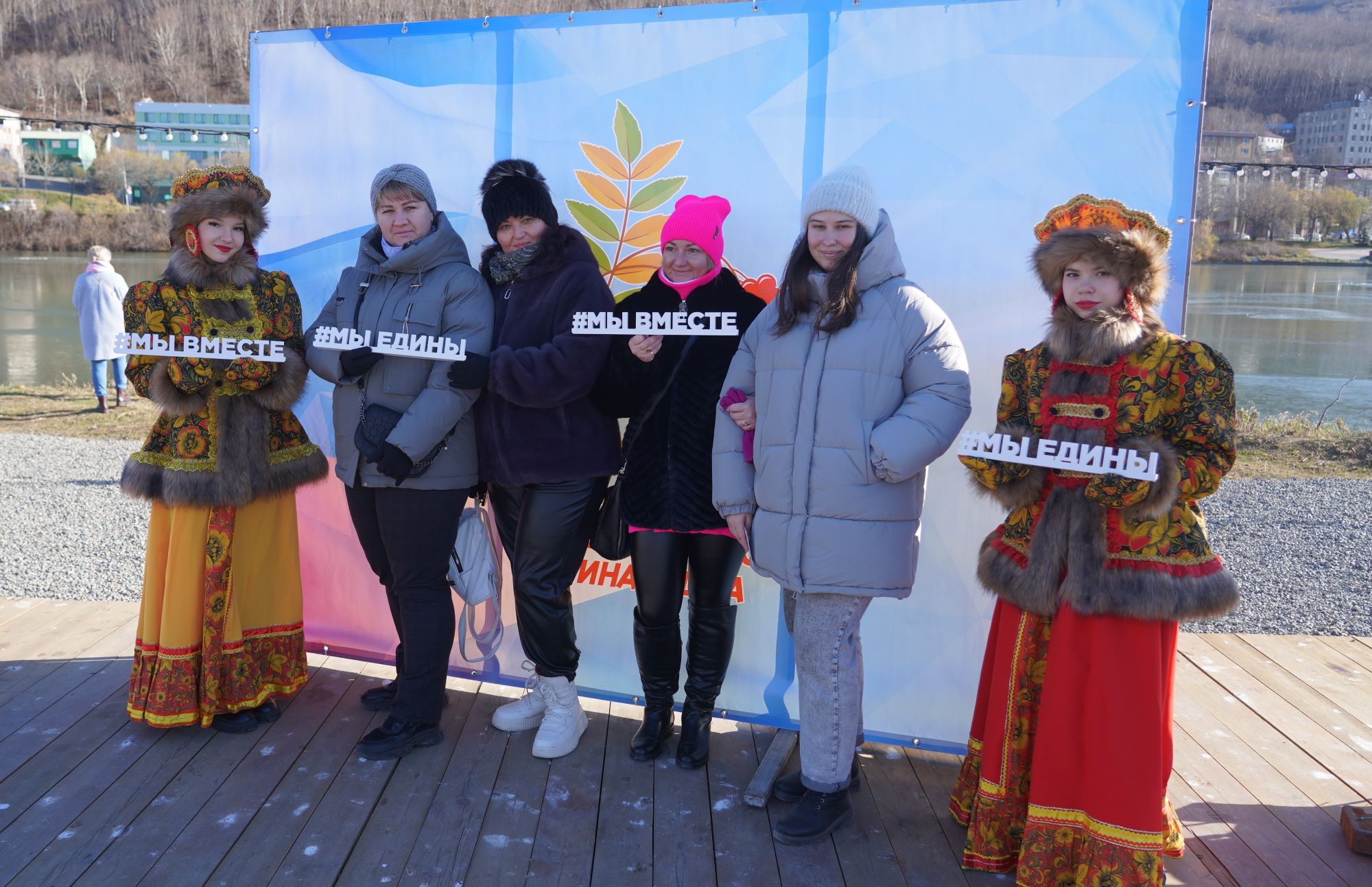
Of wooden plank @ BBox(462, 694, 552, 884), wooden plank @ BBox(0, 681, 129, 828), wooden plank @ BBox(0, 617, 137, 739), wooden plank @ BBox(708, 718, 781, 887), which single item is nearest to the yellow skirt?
wooden plank @ BBox(0, 681, 129, 828)

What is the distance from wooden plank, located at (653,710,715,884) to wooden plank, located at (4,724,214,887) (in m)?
1.26

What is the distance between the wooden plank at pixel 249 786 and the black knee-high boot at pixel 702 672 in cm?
112

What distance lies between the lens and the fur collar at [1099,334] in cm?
179

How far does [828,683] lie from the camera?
2.12 m

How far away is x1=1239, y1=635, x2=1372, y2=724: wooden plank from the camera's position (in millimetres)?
3074

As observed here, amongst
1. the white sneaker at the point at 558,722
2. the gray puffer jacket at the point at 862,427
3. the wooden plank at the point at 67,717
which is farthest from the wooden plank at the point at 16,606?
the gray puffer jacket at the point at 862,427

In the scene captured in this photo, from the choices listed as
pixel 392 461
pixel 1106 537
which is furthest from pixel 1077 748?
pixel 392 461

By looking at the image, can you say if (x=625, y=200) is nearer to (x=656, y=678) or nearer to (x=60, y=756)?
(x=656, y=678)

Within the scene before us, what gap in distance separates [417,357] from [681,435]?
28.8 inches

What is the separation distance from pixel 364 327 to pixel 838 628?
149 cm

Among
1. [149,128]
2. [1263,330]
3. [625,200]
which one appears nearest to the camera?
[625,200]

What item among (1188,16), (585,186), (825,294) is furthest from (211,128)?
(1188,16)

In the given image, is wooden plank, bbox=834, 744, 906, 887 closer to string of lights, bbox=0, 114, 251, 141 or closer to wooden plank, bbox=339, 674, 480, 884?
wooden plank, bbox=339, 674, 480, 884

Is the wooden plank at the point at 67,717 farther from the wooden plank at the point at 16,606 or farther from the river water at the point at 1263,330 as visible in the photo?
the river water at the point at 1263,330
